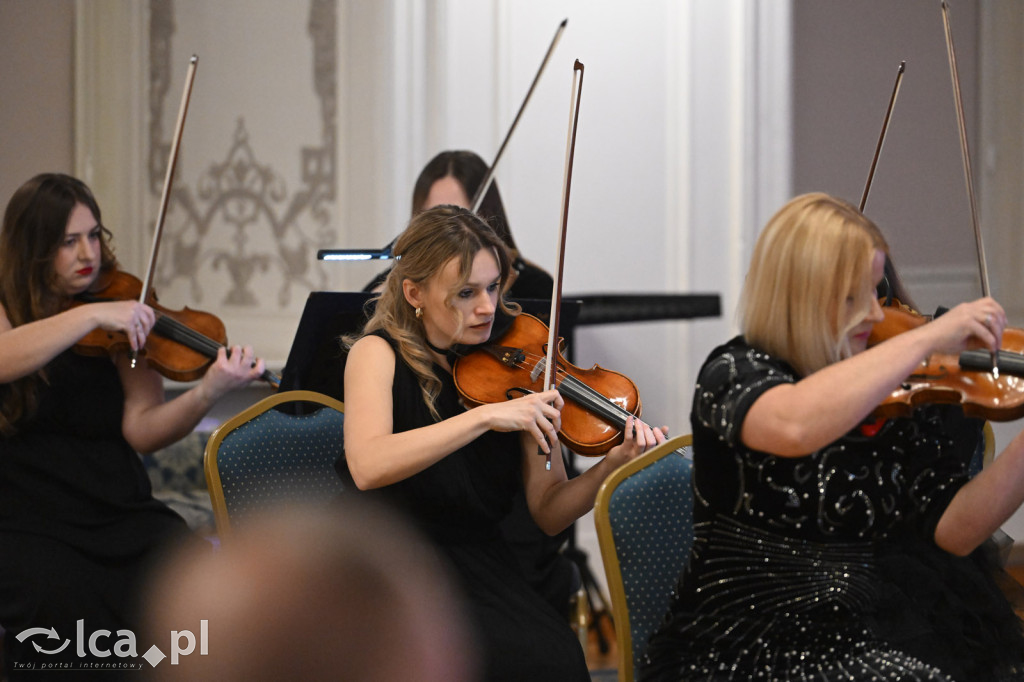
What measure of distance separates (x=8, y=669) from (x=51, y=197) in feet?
2.85

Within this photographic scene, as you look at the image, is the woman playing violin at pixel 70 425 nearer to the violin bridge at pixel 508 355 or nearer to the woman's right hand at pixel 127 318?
the woman's right hand at pixel 127 318

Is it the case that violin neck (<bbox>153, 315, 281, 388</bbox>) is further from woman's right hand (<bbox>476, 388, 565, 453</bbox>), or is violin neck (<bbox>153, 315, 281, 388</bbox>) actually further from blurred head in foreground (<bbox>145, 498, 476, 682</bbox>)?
woman's right hand (<bbox>476, 388, 565, 453</bbox>)

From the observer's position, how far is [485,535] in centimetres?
160

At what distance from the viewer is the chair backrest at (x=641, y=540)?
1420 millimetres

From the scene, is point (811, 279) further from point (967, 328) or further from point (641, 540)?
point (641, 540)

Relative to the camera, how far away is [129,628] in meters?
1.84

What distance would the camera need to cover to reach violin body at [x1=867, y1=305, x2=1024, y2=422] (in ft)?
3.81

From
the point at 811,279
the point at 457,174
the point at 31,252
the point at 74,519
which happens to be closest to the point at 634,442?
the point at 811,279

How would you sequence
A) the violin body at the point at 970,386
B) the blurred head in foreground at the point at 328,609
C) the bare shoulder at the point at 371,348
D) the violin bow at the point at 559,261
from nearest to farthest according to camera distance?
the violin body at the point at 970,386, the blurred head in foreground at the point at 328,609, the violin bow at the point at 559,261, the bare shoulder at the point at 371,348

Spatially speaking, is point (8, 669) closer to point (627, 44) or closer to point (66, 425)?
point (66, 425)

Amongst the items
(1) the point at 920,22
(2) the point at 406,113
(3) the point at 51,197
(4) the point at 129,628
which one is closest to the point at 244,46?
(2) the point at 406,113

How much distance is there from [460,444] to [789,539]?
0.46 m

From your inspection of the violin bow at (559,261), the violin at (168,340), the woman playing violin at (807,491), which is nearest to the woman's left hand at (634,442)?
the violin bow at (559,261)
